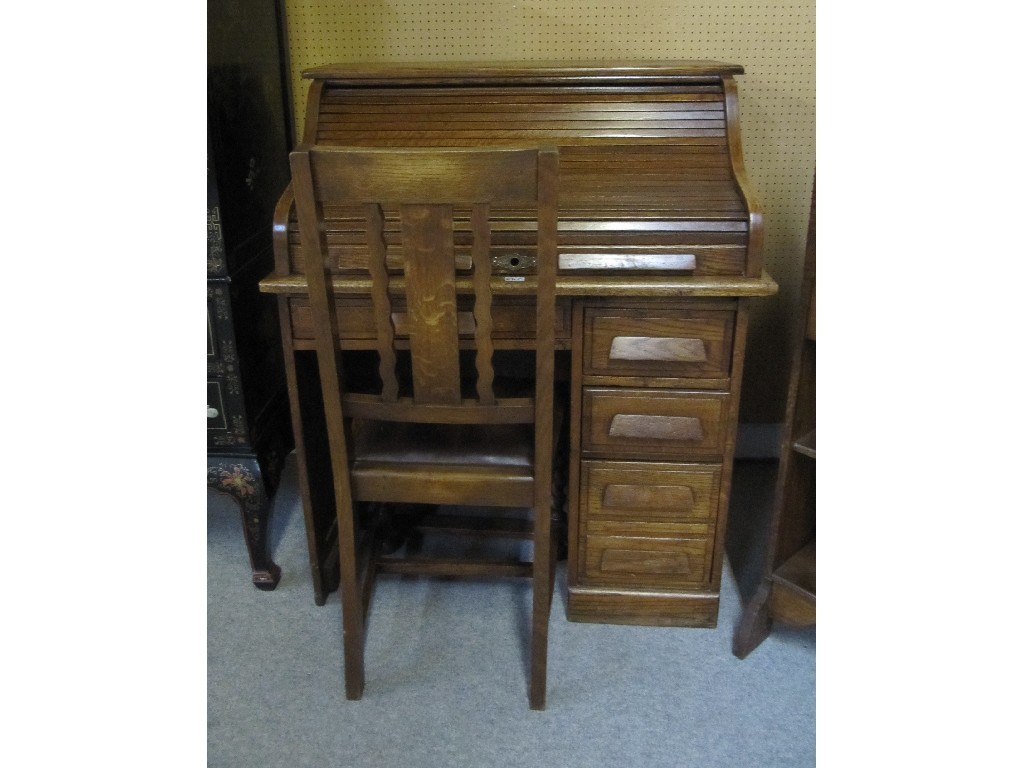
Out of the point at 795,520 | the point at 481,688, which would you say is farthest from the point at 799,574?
the point at 481,688

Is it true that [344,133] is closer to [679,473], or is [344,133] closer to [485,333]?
[485,333]

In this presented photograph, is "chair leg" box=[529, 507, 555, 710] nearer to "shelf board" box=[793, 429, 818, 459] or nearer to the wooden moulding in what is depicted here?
the wooden moulding

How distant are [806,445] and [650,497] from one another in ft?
1.20

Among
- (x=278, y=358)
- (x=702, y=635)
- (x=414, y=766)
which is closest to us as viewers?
(x=414, y=766)

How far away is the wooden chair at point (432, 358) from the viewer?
129 cm

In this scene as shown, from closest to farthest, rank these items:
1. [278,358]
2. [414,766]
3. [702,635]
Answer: [414,766] < [702,635] < [278,358]

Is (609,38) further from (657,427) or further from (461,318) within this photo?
(657,427)

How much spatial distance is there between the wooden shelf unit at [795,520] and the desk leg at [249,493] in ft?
3.94

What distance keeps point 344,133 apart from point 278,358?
681mm

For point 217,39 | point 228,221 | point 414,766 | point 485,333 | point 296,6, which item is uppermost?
point 296,6

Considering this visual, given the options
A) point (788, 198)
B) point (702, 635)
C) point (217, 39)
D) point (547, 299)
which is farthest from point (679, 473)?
point (217, 39)

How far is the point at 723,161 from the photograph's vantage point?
5.63 ft

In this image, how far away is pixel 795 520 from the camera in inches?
70.1

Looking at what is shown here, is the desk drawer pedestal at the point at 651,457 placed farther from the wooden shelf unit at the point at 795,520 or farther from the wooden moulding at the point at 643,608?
the wooden shelf unit at the point at 795,520
